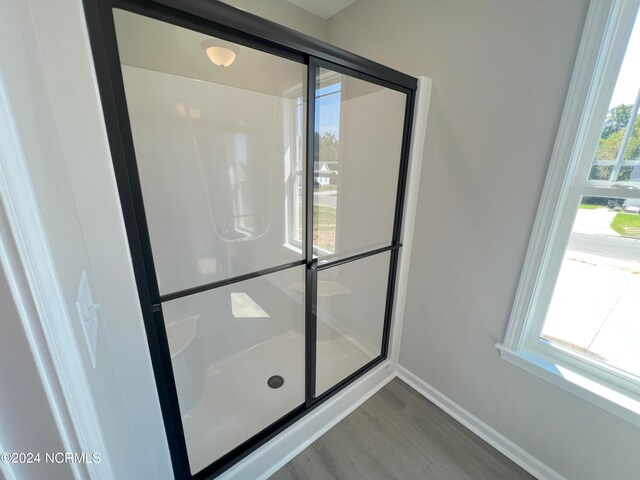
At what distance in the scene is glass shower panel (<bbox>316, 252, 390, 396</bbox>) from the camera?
186 centimetres

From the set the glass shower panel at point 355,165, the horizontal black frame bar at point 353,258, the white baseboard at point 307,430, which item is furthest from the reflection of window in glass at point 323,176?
the white baseboard at point 307,430

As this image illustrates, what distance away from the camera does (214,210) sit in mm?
1842

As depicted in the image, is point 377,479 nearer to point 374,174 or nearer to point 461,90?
point 374,174

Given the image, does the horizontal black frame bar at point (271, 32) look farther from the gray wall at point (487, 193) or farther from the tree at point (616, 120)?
the tree at point (616, 120)

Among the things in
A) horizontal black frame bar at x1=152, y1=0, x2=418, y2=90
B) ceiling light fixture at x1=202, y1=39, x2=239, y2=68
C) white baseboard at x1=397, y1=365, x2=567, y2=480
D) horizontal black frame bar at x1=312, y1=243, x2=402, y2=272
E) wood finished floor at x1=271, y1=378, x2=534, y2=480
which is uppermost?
ceiling light fixture at x1=202, y1=39, x2=239, y2=68

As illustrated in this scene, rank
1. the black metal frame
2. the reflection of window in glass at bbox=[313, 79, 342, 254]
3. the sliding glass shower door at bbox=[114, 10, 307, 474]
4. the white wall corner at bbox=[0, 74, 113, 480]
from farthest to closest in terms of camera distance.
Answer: the reflection of window in glass at bbox=[313, 79, 342, 254], the sliding glass shower door at bbox=[114, 10, 307, 474], the black metal frame, the white wall corner at bbox=[0, 74, 113, 480]

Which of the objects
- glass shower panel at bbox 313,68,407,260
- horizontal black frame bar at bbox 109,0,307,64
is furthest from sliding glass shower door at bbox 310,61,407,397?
horizontal black frame bar at bbox 109,0,307,64

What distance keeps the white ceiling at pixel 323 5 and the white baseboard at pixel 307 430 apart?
8.48 ft

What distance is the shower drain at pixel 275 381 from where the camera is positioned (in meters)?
1.82

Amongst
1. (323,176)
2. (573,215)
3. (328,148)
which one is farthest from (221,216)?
(573,215)

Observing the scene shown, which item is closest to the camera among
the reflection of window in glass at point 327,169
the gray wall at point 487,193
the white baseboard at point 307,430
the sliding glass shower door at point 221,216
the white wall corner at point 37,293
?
the white wall corner at point 37,293

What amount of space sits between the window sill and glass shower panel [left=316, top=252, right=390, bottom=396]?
78 centimetres

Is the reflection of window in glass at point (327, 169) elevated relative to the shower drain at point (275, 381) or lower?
elevated

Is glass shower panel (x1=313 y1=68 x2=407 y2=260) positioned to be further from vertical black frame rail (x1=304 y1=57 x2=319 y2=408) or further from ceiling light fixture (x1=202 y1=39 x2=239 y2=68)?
ceiling light fixture (x1=202 y1=39 x2=239 y2=68)
